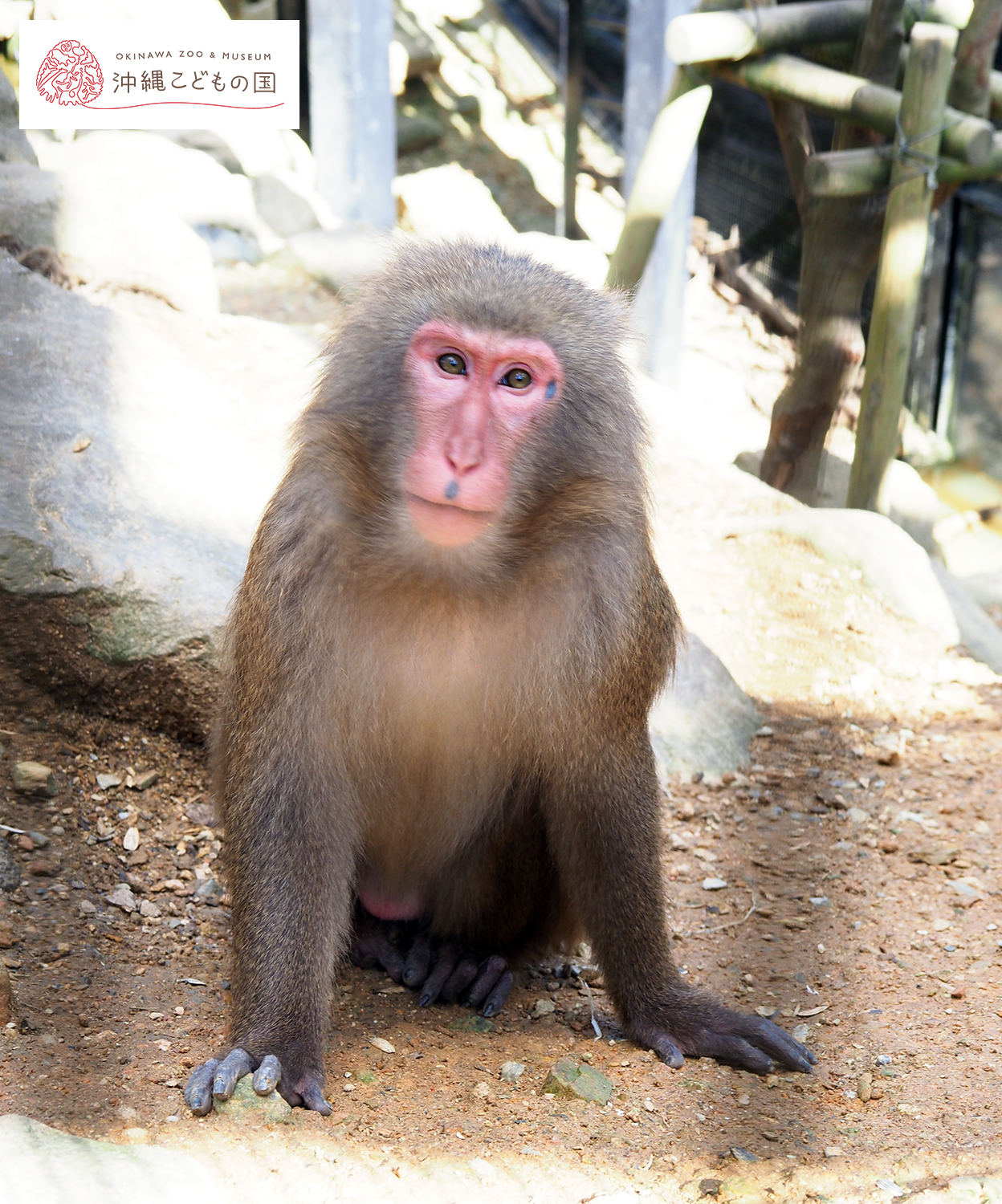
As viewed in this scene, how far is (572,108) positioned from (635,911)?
20.1ft

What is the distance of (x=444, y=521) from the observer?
2168 millimetres

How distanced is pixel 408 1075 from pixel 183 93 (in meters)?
1.81

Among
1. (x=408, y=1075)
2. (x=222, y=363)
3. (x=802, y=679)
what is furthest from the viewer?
(x=222, y=363)

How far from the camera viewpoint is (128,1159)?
6.32ft

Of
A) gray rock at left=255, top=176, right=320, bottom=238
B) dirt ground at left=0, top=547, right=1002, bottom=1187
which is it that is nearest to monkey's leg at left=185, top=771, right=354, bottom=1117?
dirt ground at left=0, top=547, right=1002, bottom=1187

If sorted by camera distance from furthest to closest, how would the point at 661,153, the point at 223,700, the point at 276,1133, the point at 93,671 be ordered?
the point at 661,153
the point at 93,671
the point at 223,700
the point at 276,1133

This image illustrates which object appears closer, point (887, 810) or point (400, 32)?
point (887, 810)

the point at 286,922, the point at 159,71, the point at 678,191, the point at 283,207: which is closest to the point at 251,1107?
the point at 286,922

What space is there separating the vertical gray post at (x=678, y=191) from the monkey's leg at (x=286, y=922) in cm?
393

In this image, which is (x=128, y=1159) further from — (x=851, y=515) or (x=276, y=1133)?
(x=851, y=515)

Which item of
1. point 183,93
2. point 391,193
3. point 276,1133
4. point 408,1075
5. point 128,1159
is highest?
point 183,93

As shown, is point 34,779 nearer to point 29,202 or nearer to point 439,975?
point 439,975

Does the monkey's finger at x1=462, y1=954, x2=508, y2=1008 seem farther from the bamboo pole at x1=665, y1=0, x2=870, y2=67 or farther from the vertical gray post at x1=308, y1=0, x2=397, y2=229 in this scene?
the bamboo pole at x1=665, y1=0, x2=870, y2=67

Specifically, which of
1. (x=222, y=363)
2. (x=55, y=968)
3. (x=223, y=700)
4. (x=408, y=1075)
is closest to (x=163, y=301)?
(x=222, y=363)
